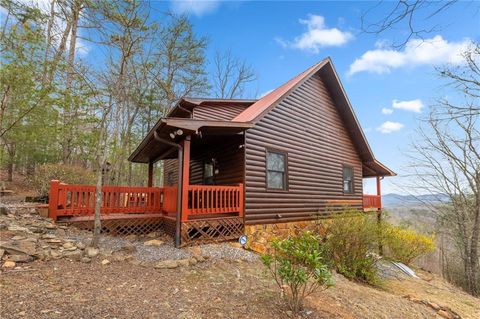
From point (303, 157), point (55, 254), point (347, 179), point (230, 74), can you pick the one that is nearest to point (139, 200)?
point (55, 254)

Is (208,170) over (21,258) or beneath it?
over

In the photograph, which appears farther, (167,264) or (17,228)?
(17,228)

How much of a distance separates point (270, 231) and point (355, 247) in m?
2.46

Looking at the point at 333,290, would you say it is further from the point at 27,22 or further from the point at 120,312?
the point at 27,22

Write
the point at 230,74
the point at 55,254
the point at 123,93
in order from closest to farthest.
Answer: the point at 55,254, the point at 123,93, the point at 230,74

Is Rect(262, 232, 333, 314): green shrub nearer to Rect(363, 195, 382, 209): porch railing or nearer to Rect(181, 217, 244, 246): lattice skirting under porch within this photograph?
Rect(181, 217, 244, 246): lattice skirting under porch

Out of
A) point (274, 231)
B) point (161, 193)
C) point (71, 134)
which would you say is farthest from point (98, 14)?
point (71, 134)

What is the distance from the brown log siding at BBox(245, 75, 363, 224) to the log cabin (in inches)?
1.4

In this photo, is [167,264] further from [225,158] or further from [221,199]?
[225,158]

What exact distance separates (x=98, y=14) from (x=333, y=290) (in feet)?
25.0

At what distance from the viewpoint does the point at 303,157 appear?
9930 mm

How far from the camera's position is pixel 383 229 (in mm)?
7484

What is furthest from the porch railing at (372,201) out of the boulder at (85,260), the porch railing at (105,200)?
the boulder at (85,260)

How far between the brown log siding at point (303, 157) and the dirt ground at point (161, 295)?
2824mm
